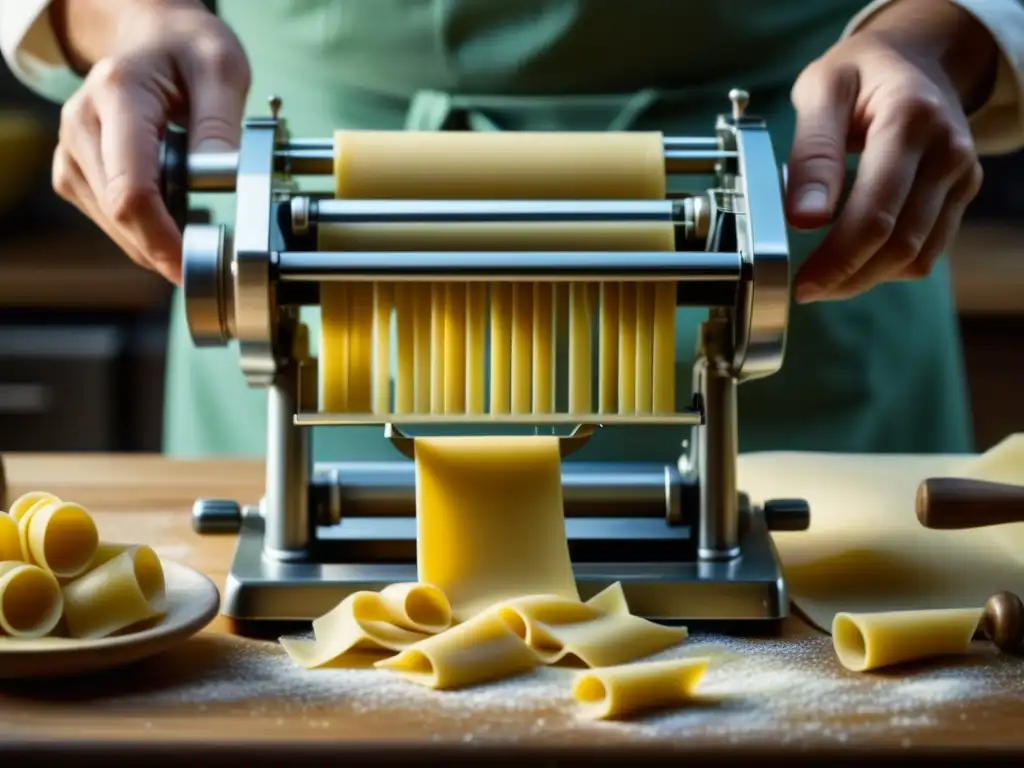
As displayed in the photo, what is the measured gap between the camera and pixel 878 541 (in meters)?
1.06

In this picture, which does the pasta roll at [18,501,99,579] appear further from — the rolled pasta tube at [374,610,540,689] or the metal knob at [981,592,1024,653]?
the metal knob at [981,592,1024,653]

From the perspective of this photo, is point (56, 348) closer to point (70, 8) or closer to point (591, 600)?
point (70, 8)

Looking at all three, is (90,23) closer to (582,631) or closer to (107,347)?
(582,631)

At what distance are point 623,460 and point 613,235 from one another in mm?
505

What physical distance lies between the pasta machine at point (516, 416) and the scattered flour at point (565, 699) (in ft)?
0.20

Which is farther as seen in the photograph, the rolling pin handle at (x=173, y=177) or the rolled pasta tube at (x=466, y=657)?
the rolling pin handle at (x=173, y=177)

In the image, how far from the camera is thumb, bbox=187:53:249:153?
1028 mm

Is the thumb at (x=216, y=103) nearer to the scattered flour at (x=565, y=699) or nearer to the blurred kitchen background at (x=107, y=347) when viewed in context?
the scattered flour at (x=565, y=699)

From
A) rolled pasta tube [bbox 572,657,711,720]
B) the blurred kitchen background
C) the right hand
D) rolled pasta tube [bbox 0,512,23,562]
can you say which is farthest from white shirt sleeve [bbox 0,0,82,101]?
the blurred kitchen background

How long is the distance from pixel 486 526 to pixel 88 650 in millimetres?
240

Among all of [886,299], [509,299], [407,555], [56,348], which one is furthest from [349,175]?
[56,348]

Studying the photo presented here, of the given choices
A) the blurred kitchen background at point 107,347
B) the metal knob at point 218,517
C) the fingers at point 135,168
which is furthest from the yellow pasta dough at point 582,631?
the blurred kitchen background at point 107,347

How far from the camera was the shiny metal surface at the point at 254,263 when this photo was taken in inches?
33.2

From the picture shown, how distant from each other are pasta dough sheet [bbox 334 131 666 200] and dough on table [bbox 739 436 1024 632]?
0.28 meters
